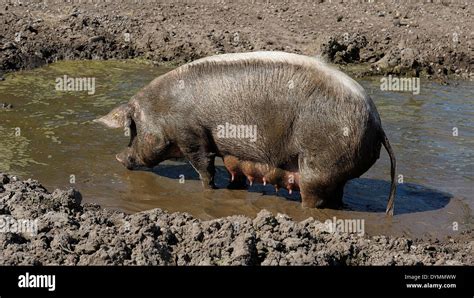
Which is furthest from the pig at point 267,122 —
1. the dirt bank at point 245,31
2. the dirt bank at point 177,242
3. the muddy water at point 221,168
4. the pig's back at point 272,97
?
the dirt bank at point 245,31

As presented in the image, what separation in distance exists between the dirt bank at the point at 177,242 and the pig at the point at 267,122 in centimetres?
112

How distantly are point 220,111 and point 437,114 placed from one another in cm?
497

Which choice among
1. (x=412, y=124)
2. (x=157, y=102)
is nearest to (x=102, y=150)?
(x=157, y=102)

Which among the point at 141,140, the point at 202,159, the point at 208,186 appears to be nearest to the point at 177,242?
the point at 202,159

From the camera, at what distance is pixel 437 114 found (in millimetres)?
11859

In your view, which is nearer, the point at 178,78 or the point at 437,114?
the point at 178,78

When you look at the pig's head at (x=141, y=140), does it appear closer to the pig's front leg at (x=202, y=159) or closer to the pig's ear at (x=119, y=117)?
the pig's ear at (x=119, y=117)

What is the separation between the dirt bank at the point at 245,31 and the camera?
15023 millimetres

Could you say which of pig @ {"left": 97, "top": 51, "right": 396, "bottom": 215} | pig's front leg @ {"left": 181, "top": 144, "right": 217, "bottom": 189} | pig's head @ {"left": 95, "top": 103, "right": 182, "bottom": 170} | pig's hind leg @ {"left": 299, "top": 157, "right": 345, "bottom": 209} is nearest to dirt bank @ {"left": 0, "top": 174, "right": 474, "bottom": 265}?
pig's hind leg @ {"left": 299, "top": 157, "right": 345, "bottom": 209}

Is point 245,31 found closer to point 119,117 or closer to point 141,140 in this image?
point 119,117

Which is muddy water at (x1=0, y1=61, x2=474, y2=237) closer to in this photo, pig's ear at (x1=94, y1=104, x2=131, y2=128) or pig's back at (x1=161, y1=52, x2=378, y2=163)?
pig's ear at (x1=94, y1=104, x2=131, y2=128)

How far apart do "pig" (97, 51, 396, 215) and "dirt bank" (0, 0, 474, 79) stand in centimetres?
665

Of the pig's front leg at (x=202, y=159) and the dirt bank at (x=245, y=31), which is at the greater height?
the dirt bank at (x=245, y=31)
